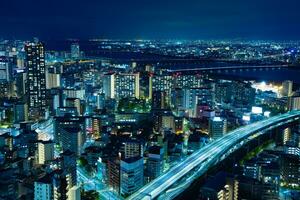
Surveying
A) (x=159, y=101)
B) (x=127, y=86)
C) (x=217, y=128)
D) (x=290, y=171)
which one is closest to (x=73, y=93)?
(x=127, y=86)

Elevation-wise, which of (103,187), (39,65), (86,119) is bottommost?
(103,187)

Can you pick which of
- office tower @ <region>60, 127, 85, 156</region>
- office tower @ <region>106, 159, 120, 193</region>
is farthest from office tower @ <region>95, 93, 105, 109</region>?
office tower @ <region>106, 159, 120, 193</region>

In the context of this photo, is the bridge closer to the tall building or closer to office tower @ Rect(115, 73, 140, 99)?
the tall building

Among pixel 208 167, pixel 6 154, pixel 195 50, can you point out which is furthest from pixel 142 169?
pixel 195 50

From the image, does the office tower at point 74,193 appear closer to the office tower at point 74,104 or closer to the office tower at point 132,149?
the office tower at point 132,149

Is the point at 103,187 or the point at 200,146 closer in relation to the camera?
the point at 103,187

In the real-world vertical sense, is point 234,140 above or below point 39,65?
below

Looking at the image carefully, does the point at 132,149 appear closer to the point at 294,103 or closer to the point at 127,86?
the point at 294,103

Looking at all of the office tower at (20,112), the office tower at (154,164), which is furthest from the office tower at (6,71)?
the office tower at (154,164)

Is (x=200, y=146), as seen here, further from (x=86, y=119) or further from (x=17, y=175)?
(x=17, y=175)
